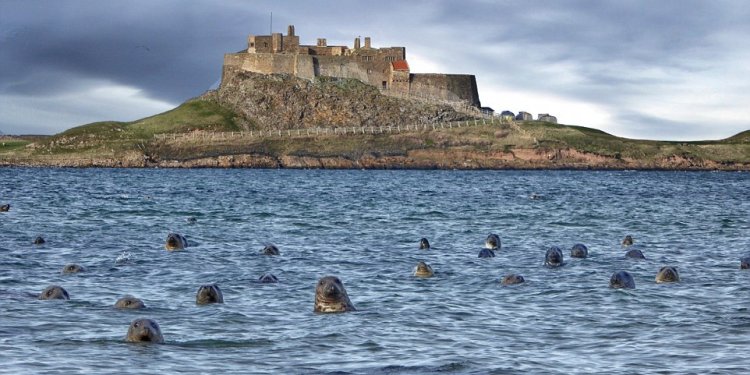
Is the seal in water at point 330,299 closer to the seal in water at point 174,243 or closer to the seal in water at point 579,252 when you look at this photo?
the seal in water at point 579,252

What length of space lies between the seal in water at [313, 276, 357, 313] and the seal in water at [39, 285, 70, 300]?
6.35 m

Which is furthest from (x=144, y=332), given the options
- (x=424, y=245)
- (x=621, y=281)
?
(x=424, y=245)

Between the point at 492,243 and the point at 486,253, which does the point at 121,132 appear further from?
the point at 486,253

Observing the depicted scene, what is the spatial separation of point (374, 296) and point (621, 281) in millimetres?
6966

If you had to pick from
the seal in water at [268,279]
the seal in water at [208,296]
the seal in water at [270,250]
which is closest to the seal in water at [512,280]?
the seal in water at [268,279]

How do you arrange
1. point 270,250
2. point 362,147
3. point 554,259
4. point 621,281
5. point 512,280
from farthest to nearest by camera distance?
point 362,147, point 270,250, point 554,259, point 512,280, point 621,281

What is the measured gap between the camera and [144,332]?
21484mm

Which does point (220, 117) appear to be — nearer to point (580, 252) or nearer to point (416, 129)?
point (416, 129)

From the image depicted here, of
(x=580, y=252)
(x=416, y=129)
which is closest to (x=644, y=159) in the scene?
(x=416, y=129)

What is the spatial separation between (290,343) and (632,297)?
35.4 feet

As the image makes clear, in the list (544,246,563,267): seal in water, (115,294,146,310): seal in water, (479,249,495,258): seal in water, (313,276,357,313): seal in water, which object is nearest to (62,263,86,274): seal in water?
(115,294,146,310): seal in water

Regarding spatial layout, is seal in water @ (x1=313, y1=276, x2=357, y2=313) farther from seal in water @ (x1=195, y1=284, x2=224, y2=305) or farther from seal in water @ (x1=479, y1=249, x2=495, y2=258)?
seal in water @ (x1=479, y1=249, x2=495, y2=258)

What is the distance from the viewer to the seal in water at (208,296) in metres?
27.1

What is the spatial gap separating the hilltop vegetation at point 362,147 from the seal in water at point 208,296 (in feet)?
488
